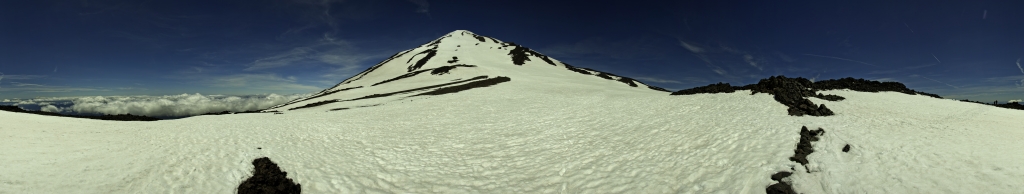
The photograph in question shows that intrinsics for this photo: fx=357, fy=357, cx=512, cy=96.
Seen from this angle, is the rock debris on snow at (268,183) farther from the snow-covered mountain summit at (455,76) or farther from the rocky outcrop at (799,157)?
the snow-covered mountain summit at (455,76)

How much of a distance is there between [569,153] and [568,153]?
1.7 inches

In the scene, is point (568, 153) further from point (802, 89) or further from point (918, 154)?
point (802, 89)

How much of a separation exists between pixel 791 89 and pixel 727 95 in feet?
12.0

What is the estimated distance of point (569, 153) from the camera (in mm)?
15508

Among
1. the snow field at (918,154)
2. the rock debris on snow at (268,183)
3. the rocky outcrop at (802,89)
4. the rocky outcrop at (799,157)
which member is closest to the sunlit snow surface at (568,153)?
the snow field at (918,154)

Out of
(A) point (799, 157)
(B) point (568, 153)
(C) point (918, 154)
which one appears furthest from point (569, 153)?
(C) point (918, 154)

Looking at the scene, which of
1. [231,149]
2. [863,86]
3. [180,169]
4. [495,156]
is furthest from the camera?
[863,86]

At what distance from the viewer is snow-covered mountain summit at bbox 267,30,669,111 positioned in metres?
52.6

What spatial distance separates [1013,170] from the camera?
29.9ft

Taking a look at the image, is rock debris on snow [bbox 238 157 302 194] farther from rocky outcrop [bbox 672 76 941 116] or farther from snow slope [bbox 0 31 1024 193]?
rocky outcrop [bbox 672 76 941 116]

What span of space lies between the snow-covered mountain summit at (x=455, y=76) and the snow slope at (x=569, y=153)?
70.8 ft

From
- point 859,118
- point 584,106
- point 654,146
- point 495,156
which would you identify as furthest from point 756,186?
point 584,106

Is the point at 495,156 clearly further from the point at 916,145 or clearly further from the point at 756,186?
the point at 916,145

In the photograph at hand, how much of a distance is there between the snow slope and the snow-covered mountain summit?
Answer: 849 inches
